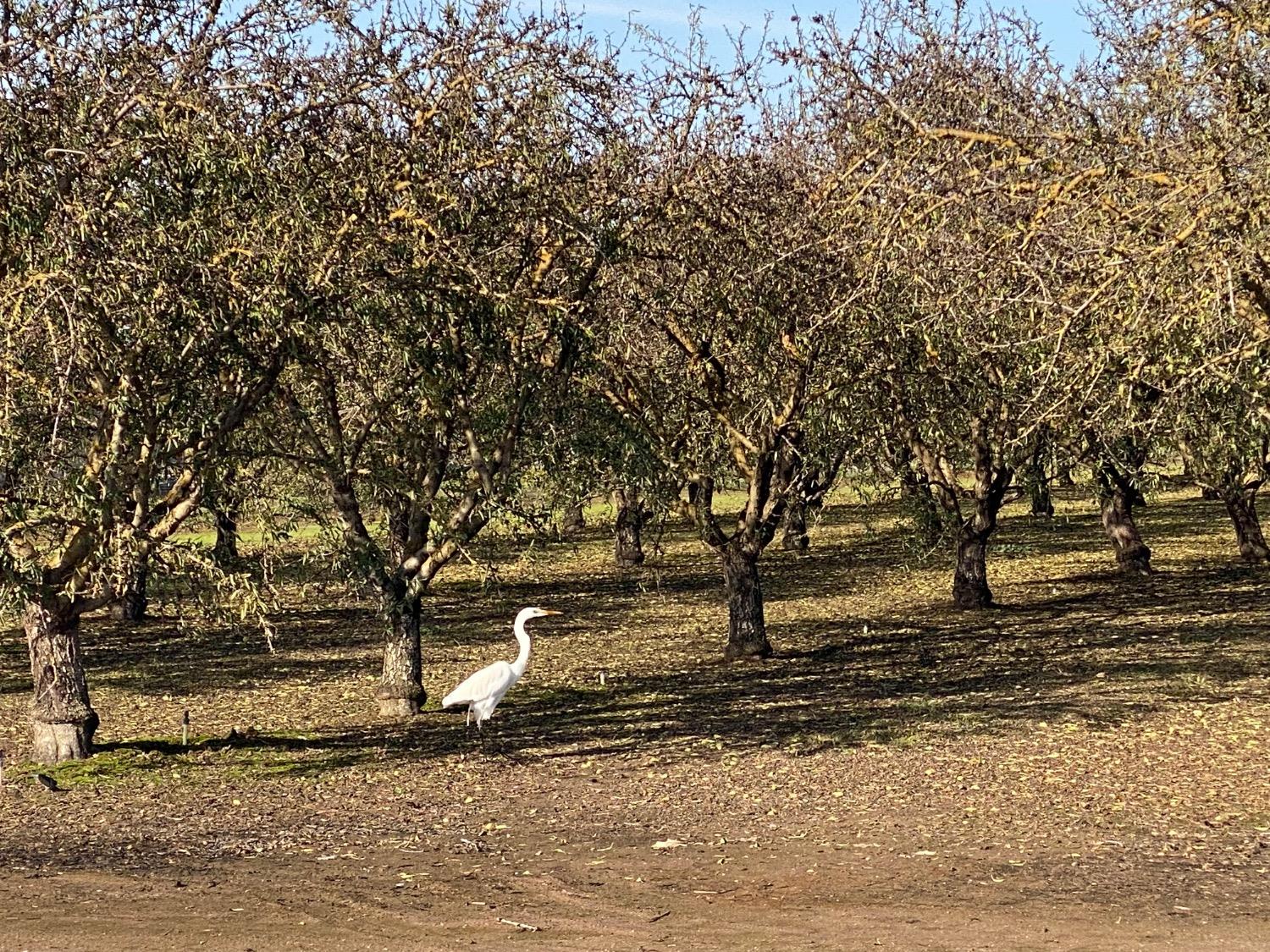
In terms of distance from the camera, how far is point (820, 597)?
99.7 ft

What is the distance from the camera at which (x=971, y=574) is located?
27.6m

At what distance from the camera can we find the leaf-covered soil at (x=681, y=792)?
31.5 feet

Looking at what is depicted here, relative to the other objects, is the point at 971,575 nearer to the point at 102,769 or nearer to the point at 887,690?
the point at 887,690

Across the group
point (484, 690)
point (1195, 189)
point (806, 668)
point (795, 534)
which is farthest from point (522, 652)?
point (795, 534)

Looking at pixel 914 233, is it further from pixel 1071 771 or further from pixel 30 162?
pixel 30 162

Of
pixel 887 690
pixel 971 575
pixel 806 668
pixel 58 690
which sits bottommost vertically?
pixel 887 690

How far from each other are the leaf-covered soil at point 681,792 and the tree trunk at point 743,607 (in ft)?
1.25

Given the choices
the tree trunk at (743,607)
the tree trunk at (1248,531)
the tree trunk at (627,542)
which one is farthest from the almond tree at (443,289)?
the tree trunk at (1248,531)

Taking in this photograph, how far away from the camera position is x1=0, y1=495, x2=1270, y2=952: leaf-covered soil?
959cm

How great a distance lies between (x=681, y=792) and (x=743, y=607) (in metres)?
8.76

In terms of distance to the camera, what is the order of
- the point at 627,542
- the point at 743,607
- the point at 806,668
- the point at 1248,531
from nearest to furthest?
the point at 806,668
the point at 743,607
the point at 1248,531
the point at 627,542

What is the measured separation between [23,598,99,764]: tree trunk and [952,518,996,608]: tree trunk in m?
16.5

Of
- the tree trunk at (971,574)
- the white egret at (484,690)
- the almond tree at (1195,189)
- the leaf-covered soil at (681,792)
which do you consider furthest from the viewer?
the tree trunk at (971,574)

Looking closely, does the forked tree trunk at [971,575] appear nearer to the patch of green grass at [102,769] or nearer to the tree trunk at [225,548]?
the tree trunk at [225,548]
